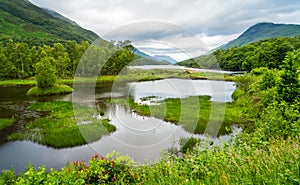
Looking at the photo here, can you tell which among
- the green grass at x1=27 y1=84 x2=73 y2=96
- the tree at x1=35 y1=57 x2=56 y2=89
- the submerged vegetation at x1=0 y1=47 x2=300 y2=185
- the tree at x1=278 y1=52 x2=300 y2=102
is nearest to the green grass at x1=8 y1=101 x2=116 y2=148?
the submerged vegetation at x1=0 y1=47 x2=300 y2=185

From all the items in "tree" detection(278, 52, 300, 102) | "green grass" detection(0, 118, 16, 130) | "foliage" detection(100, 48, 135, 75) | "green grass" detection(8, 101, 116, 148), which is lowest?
"green grass" detection(8, 101, 116, 148)

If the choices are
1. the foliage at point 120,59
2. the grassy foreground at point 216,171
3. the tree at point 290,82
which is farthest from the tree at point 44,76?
the grassy foreground at point 216,171

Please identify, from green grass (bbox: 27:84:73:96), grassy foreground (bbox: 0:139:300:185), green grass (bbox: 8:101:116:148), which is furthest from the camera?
green grass (bbox: 27:84:73:96)

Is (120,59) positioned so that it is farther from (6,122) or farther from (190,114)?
(6,122)

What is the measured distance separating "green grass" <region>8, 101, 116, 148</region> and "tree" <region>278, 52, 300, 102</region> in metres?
13.0

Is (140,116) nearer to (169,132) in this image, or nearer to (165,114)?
(165,114)

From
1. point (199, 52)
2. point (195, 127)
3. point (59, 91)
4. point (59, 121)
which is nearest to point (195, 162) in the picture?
point (199, 52)

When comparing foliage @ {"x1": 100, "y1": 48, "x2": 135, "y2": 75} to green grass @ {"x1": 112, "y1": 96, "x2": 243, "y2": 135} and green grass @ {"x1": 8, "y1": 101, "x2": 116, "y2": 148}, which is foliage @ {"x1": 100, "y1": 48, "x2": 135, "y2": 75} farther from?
green grass @ {"x1": 8, "y1": 101, "x2": 116, "y2": 148}

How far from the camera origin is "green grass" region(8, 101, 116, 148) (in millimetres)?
17188

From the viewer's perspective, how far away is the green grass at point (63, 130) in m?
17.2

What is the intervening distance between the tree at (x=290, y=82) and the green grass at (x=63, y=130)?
12959 millimetres

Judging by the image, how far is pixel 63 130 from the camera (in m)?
19.2

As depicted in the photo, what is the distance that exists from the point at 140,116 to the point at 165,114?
2771 millimetres

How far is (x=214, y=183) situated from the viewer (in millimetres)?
3629
